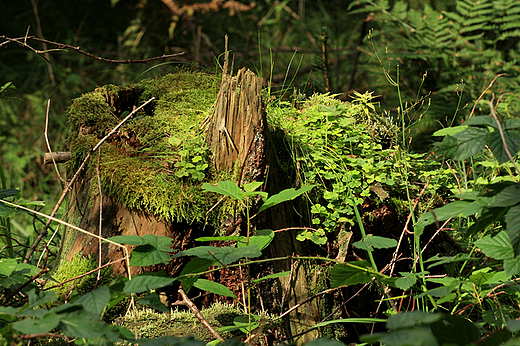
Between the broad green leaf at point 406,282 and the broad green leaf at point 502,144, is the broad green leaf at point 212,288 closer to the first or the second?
the broad green leaf at point 406,282

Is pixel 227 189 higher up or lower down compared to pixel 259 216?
higher up

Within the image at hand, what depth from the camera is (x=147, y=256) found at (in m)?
1.35

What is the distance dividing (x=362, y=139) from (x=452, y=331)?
4.94 ft

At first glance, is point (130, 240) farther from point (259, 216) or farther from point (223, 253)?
point (259, 216)

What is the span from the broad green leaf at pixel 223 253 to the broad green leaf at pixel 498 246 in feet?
2.79

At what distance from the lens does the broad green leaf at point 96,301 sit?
99 centimetres

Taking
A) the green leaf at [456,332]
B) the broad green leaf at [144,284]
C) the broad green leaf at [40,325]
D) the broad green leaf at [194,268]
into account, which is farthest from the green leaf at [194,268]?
the green leaf at [456,332]

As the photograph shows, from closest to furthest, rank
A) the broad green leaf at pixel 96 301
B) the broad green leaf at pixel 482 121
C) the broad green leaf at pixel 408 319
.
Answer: the broad green leaf at pixel 408 319
the broad green leaf at pixel 96 301
the broad green leaf at pixel 482 121

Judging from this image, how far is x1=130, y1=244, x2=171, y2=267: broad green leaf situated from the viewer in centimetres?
133

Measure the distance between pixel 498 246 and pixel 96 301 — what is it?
1.40 metres

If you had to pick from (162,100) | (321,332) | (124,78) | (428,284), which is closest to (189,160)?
(162,100)

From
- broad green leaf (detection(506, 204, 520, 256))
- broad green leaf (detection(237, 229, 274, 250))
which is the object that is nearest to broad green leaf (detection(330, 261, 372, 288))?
broad green leaf (detection(237, 229, 274, 250))

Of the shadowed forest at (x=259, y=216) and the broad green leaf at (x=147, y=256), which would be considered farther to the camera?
the shadowed forest at (x=259, y=216)

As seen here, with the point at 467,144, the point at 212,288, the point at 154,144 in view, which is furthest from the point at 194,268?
the point at 467,144
